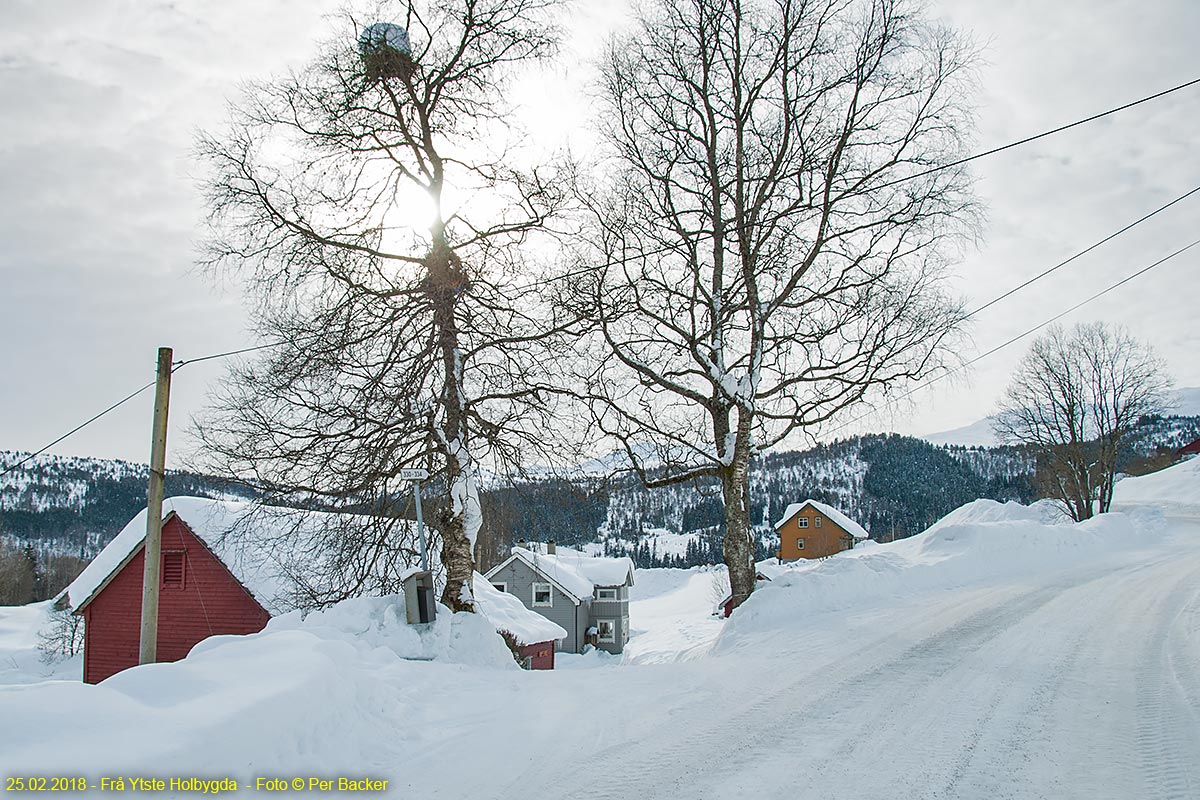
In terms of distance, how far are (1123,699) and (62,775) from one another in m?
7.35

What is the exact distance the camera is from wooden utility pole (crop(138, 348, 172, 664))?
9422mm

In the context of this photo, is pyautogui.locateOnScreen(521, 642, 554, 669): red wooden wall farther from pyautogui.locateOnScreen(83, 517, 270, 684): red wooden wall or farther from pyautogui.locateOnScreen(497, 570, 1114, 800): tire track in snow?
pyautogui.locateOnScreen(497, 570, 1114, 800): tire track in snow

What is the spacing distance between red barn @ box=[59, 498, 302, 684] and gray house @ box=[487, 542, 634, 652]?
1802 centimetres

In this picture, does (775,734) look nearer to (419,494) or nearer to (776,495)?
(419,494)

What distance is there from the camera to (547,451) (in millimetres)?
11492

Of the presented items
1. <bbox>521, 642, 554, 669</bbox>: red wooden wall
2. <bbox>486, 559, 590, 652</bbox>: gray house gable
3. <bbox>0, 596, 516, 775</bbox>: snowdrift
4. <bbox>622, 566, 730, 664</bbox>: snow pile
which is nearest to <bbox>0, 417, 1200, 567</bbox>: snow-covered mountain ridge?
<bbox>622, 566, 730, 664</bbox>: snow pile

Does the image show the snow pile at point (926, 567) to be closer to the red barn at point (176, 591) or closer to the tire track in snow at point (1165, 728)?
the tire track in snow at point (1165, 728)

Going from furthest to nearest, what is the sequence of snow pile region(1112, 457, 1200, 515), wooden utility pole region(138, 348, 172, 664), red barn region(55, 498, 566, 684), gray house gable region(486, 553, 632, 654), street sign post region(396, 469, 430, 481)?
snow pile region(1112, 457, 1200, 515), gray house gable region(486, 553, 632, 654), red barn region(55, 498, 566, 684), street sign post region(396, 469, 430, 481), wooden utility pole region(138, 348, 172, 664)

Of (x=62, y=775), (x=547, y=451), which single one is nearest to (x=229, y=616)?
(x=547, y=451)

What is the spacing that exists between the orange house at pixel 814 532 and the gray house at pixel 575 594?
1163 inches

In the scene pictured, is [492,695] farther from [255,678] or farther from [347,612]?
[347,612]

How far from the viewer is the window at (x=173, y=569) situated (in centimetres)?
2094

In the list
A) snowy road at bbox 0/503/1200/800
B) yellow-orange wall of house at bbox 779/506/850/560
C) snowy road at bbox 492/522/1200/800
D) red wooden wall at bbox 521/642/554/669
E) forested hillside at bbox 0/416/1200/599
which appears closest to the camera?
snowy road at bbox 0/503/1200/800

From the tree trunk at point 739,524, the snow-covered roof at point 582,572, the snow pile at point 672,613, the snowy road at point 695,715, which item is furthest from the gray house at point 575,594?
the snowy road at point 695,715
